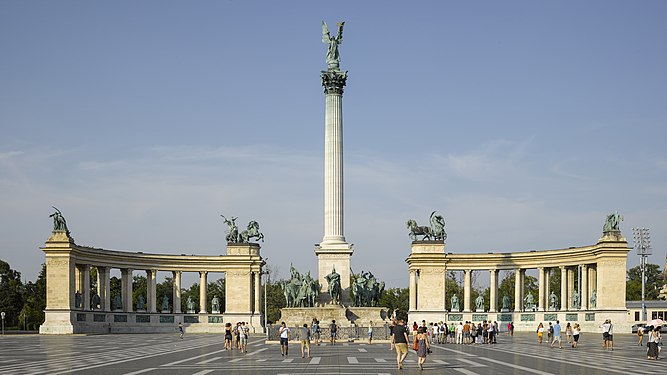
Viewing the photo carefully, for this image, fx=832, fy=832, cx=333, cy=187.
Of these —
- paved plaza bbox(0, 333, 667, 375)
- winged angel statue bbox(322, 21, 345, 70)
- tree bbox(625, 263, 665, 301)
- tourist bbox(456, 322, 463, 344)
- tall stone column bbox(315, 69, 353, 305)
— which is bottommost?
tree bbox(625, 263, 665, 301)

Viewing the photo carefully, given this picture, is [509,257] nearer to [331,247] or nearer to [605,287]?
[605,287]

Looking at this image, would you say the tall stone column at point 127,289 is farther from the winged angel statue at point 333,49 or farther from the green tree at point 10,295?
the winged angel statue at point 333,49

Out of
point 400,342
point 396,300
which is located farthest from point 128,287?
point 400,342

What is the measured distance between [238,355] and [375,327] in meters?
22.3

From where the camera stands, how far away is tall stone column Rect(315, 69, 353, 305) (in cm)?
7669

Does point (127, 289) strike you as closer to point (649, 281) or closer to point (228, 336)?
point (228, 336)

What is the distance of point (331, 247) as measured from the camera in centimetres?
7712

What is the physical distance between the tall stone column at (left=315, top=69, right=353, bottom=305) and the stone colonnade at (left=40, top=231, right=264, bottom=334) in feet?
108

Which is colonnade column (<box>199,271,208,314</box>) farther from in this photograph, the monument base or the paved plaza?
the paved plaza

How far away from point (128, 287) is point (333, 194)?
3791cm

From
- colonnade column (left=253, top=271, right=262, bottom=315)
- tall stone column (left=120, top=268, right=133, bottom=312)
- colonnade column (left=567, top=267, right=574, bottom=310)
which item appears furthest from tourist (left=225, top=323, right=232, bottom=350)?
colonnade column (left=567, top=267, right=574, bottom=310)

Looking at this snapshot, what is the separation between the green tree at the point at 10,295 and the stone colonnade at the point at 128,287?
26.6 m

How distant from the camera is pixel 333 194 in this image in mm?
79438

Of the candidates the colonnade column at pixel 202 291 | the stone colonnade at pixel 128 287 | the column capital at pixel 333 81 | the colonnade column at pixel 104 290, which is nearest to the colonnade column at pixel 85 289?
the stone colonnade at pixel 128 287
